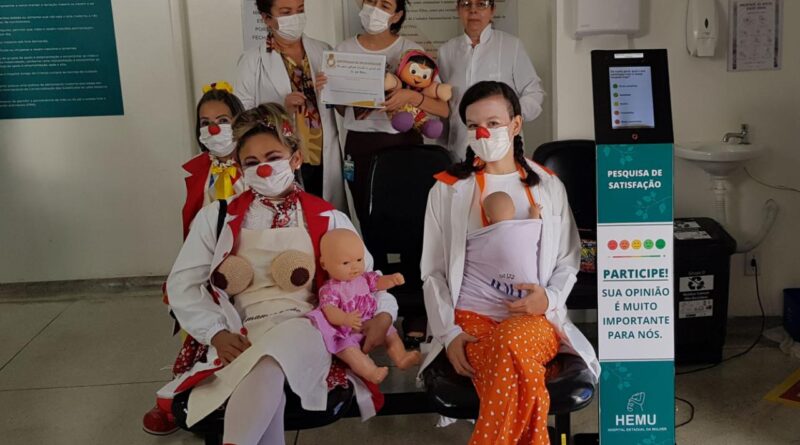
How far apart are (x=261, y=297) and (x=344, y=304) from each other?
260mm

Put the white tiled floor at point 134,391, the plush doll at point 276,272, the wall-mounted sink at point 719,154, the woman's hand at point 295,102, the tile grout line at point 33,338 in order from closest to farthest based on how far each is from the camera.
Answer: the plush doll at point 276,272, the white tiled floor at point 134,391, the woman's hand at point 295,102, the wall-mounted sink at point 719,154, the tile grout line at point 33,338

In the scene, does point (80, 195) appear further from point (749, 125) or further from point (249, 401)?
point (749, 125)

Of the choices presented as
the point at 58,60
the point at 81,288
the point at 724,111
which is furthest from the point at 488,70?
the point at 81,288

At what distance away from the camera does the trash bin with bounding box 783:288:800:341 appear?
11.5ft

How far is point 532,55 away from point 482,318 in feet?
7.42

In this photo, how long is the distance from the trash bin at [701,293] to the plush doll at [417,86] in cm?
118

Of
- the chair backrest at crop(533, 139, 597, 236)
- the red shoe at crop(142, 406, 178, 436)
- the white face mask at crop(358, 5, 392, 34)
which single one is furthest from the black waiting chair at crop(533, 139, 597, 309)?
the red shoe at crop(142, 406, 178, 436)

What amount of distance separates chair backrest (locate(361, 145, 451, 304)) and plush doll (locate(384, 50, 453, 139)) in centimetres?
12

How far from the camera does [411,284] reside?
9.75 ft

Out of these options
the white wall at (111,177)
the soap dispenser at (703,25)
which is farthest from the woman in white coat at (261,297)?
the white wall at (111,177)

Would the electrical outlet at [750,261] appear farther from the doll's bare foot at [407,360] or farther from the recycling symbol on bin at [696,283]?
the doll's bare foot at [407,360]

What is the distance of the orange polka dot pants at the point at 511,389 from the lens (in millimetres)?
2041

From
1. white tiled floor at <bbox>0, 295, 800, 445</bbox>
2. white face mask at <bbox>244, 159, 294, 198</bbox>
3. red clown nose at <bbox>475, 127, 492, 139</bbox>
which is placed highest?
red clown nose at <bbox>475, 127, 492, 139</bbox>

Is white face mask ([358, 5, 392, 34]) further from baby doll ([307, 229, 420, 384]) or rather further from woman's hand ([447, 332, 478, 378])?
woman's hand ([447, 332, 478, 378])
